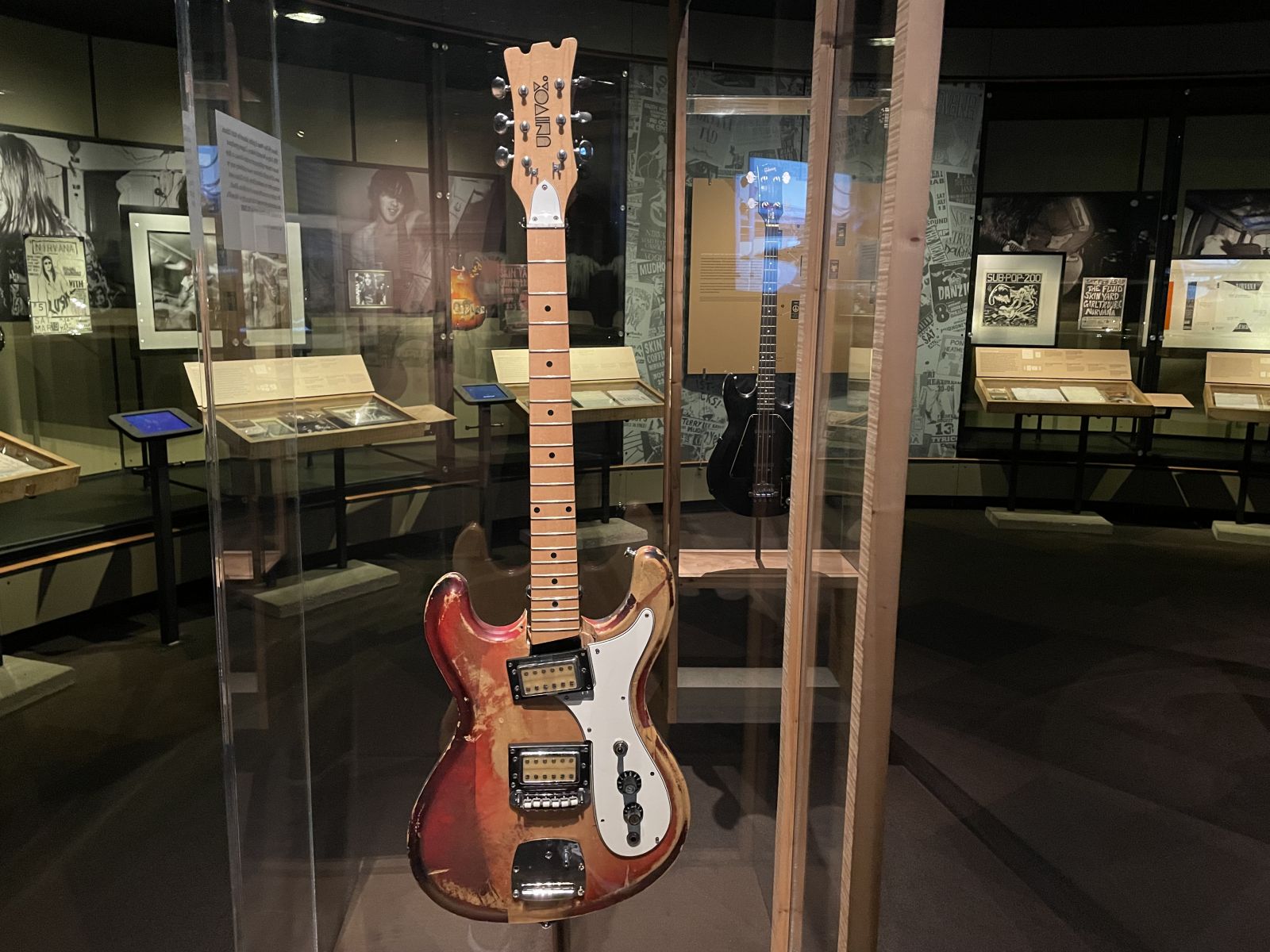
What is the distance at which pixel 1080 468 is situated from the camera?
20.1ft

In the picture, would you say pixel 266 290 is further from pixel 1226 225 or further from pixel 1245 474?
pixel 1226 225

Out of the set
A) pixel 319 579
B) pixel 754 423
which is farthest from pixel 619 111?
pixel 319 579

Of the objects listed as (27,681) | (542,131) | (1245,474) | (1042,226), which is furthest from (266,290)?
(1245,474)

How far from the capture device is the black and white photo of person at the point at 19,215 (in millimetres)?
4020

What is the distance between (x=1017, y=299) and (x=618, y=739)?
5.80 metres

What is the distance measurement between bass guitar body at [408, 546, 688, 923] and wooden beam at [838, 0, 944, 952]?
50cm

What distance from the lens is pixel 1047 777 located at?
289cm

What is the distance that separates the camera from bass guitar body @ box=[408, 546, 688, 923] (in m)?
1.66

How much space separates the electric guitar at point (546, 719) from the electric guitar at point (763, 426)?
4.23 ft

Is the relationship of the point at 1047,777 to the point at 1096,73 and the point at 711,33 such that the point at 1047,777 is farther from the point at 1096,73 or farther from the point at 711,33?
the point at 1096,73

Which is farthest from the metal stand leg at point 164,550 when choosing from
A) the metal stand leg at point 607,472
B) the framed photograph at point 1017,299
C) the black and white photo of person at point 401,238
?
the framed photograph at point 1017,299

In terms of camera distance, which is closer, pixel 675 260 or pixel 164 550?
pixel 675 260

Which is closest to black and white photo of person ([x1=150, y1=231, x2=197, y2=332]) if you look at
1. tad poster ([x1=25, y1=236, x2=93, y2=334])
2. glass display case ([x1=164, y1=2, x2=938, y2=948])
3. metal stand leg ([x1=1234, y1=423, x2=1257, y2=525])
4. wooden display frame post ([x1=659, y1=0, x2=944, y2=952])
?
tad poster ([x1=25, y1=236, x2=93, y2=334])

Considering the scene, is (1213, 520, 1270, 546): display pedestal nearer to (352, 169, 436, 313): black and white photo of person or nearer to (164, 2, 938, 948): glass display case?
(164, 2, 938, 948): glass display case
